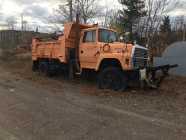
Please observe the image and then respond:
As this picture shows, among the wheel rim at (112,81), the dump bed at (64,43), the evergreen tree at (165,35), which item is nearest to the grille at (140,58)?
the wheel rim at (112,81)

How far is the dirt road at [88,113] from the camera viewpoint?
290 inches

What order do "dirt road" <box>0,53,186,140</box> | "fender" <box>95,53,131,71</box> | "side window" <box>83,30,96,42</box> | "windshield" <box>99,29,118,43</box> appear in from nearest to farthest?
1. "dirt road" <box>0,53,186,140</box>
2. "fender" <box>95,53,131,71</box>
3. "windshield" <box>99,29,118,43</box>
4. "side window" <box>83,30,96,42</box>

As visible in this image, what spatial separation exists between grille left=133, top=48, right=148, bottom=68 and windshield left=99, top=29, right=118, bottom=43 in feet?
4.38

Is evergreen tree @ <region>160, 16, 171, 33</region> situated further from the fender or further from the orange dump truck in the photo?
the fender

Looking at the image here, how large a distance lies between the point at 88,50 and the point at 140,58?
236cm

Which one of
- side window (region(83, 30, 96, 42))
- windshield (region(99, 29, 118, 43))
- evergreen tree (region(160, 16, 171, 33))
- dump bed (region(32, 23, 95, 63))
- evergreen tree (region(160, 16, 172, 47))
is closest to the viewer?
windshield (region(99, 29, 118, 43))

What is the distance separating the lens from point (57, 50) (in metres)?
16.5

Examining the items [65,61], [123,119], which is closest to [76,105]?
[123,119]

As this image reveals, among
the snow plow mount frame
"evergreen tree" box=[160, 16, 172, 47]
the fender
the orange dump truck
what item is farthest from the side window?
"evergreen tree" box=[160, 16, 172, 47]

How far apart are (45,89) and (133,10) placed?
64.6ft

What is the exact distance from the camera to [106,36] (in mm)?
14477

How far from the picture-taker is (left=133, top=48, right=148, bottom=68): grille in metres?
13.2

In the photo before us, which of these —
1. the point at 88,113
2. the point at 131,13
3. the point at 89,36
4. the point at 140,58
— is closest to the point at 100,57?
the point at 89,36

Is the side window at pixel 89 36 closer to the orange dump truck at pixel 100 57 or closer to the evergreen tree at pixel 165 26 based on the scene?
the orange dump truck at pixel 100 57
